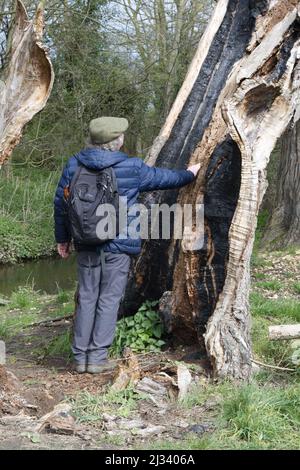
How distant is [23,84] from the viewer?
4.92 meters

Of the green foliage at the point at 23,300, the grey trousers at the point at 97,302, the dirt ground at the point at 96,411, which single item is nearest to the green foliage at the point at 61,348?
the dirt ground at the point at 96,411

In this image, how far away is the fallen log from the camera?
530 cm

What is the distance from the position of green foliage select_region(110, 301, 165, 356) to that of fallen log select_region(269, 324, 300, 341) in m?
0.92

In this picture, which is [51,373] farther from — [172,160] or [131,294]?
[172,160]

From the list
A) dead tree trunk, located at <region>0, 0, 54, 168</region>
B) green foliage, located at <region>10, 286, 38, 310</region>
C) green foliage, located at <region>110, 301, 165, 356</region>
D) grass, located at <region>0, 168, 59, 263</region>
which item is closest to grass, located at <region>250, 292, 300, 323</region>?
green foliage, located at <region>110, 301, 165, 356</region>

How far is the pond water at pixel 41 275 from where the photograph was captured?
13867 millimetres

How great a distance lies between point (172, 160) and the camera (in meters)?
6.05

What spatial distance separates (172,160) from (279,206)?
5.29m

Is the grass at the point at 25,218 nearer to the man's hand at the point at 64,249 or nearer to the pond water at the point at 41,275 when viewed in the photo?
the pond water at the point at 41,275

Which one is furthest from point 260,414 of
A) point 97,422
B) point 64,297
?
point 64,297

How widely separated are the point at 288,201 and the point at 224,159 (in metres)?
5.66

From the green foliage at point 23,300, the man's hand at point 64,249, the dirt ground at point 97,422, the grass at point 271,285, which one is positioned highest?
the man's hand at point 64,249
